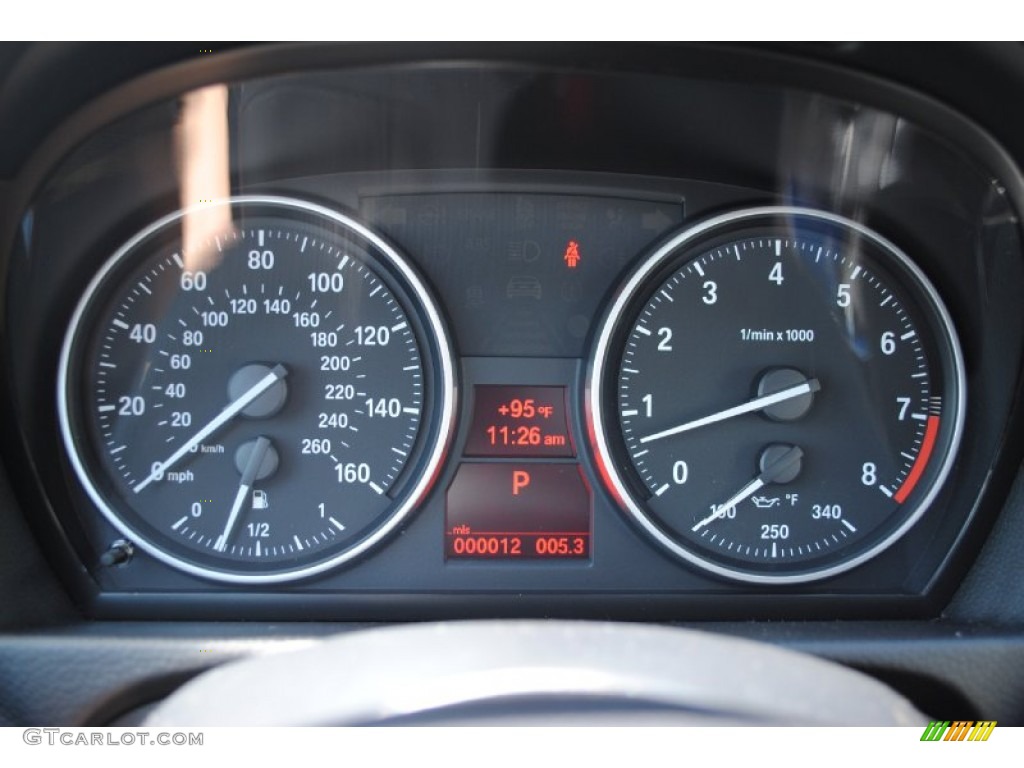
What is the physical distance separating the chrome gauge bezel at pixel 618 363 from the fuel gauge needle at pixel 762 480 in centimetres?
10

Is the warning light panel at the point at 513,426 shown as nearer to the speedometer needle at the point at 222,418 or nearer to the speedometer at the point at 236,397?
the speedometer at the point at 236,397

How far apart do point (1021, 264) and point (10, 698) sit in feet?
8.35

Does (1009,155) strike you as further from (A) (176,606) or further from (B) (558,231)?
(A) (176,606)

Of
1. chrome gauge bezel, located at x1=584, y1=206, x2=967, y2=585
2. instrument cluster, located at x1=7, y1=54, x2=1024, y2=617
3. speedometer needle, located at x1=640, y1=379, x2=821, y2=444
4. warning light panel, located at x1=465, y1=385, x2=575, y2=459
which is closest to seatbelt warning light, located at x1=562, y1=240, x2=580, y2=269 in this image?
instrument cluster, located at x1=7, y1=54, x2=1024, y2=617

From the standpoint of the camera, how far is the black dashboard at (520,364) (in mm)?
2723

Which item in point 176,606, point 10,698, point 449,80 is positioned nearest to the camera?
point 10,698

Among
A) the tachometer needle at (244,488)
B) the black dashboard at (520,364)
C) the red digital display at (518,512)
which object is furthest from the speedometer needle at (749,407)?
the tachometer needle at (244,488)

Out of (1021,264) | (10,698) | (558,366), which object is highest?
(1021,264)

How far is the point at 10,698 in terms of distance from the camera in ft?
7.82

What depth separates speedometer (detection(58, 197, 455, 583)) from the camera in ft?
9.23

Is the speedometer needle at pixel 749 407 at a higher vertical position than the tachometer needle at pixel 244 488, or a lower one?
higher

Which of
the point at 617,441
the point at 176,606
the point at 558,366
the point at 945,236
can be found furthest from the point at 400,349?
the point at 945,236

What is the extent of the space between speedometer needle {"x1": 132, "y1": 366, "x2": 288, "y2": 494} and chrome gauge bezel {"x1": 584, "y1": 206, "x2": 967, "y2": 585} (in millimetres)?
795
